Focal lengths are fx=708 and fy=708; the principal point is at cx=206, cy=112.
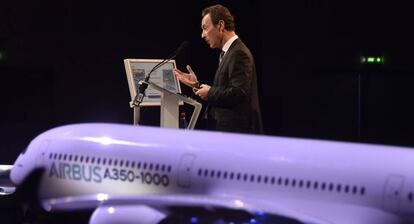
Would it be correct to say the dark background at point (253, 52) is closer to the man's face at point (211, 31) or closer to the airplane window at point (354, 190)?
the man's face at point (211, 31)

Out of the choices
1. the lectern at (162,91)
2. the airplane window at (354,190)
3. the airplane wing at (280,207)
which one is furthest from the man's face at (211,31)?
the airplane window at (354,190)

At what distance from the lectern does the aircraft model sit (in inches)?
29.7

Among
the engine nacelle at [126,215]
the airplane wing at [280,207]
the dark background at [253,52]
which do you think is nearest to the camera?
the airplane wing at [280,207]

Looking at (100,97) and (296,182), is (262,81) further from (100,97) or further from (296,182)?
(296,182)

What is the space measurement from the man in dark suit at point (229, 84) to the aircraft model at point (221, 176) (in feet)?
1.47

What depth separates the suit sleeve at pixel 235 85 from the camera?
3.58 metres

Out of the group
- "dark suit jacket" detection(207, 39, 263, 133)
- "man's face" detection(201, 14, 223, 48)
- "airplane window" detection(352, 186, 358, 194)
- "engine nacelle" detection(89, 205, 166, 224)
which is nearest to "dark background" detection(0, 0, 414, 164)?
"man's face" detection(201, 14, 223, 48)

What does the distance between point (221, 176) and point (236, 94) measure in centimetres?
73

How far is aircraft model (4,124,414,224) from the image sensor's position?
2.68m

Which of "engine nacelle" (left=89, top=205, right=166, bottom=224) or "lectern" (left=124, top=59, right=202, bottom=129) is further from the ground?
"lectern" (left=124, top=59, right=202, bottom=129)

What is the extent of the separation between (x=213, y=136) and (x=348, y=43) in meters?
4.06

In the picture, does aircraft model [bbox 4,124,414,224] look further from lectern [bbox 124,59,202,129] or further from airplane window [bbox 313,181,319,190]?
lectern [bbox 124,59,202,129]

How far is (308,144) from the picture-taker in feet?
9.66

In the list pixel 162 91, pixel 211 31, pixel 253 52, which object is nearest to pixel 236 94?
pixel 211 31
